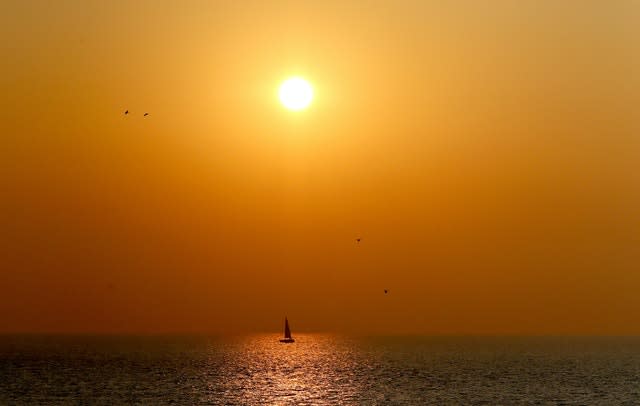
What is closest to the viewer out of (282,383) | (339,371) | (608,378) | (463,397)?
(463,397)

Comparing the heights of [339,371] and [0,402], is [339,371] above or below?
above

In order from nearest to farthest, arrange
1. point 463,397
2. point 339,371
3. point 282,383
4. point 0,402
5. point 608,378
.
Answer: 1. point 0,402
2. point 463,397
3. point 282,383
4. point 608,378
5. point 339,371

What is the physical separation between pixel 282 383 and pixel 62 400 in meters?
43.4

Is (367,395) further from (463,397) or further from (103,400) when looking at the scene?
(103,400)

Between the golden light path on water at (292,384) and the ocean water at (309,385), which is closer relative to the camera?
the ocean water at (309,385)

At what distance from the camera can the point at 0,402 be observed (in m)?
110

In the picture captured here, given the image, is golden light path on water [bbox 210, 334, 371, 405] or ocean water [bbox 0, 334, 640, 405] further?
golden light path on water [bbox 210, 334, 371, 405]

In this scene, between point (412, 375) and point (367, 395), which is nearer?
point (367, 395)

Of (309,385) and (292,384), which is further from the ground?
(292,384)

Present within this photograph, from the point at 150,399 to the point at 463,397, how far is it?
43.7m

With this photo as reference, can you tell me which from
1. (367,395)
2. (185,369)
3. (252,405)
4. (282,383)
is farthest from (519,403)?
(185,369)

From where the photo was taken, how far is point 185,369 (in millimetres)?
188250

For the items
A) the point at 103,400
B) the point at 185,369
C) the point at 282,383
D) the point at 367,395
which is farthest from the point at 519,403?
the point at 185,369

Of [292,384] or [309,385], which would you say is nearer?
[309,385]
